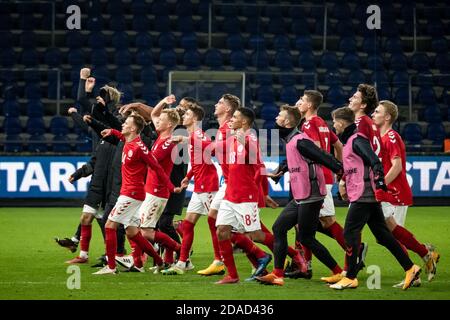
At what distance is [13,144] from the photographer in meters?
20.7

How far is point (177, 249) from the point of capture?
1122 cm

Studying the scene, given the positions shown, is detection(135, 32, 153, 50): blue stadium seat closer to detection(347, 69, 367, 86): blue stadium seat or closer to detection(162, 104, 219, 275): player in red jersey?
detection(347, 69, 367, 86): blue stadium seat

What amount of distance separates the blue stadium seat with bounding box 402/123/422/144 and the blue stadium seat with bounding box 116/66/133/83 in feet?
23.5

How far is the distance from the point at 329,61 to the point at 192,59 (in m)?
3.68

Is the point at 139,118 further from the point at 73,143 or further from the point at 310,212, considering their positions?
the point at 73,143

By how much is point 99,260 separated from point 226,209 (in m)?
2.72

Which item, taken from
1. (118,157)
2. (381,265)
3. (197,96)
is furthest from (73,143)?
(381,265)

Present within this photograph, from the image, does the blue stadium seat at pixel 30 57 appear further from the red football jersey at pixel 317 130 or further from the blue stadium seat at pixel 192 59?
the red football jersey at pixel 317 130

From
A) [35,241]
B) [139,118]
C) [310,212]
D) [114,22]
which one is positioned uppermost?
[114,22]

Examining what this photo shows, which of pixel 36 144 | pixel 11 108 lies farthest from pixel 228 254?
pixel 11 108

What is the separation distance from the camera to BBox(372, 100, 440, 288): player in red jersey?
1026 cm

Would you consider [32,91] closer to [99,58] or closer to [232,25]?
[99,58]

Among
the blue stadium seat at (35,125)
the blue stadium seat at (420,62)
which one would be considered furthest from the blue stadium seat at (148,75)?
the blue stadium seat at (420,62)

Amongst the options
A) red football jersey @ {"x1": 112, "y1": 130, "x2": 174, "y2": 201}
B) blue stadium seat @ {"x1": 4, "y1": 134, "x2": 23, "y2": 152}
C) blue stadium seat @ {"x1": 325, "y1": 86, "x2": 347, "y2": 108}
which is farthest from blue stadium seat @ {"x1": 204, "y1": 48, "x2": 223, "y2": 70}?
red football jersey @ {"x1": 112, "y1": 130, "x2": 174, "y2": 201}
